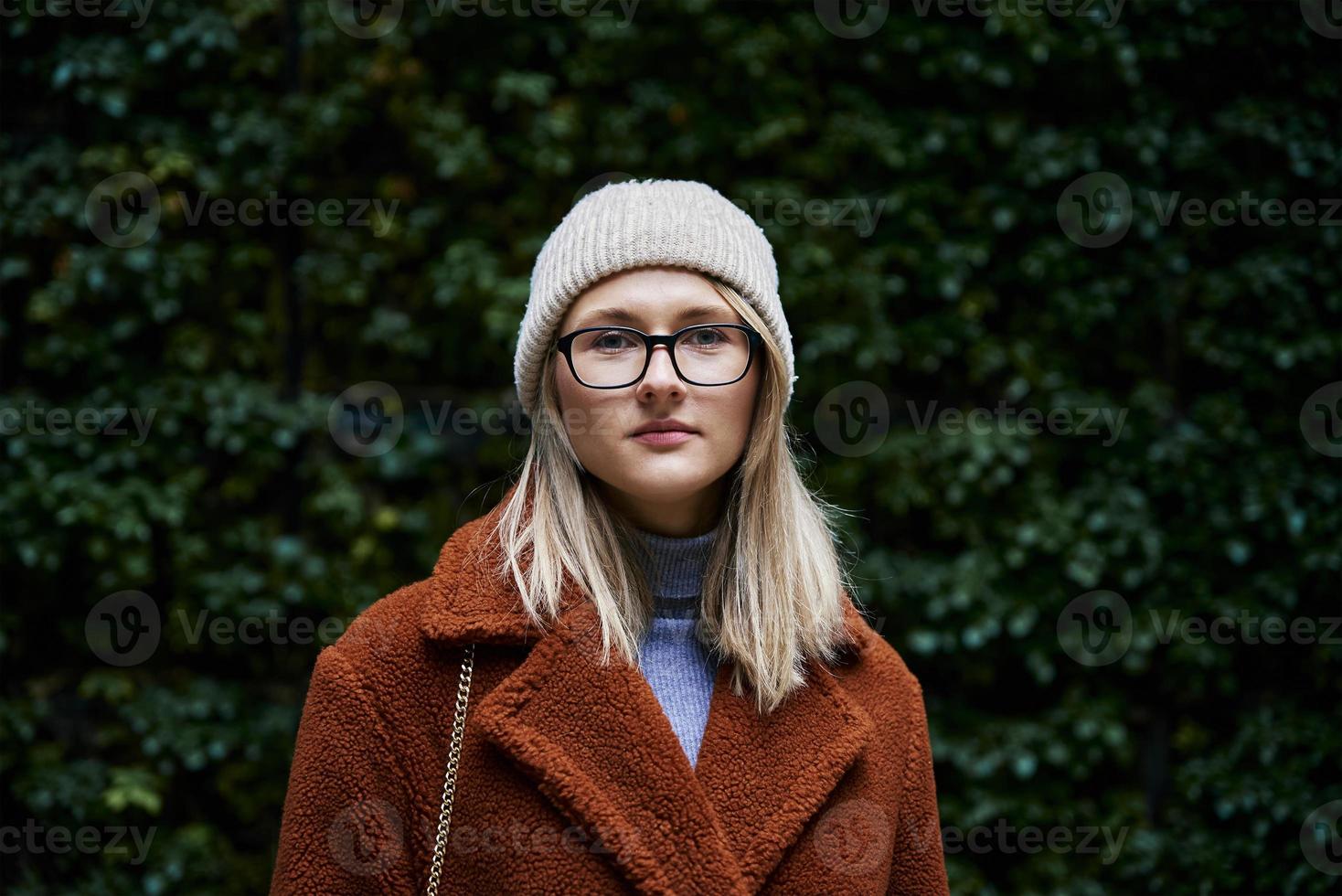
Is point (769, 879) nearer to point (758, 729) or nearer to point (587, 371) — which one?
point (758, 729)

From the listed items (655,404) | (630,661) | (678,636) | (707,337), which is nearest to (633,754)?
(630,661)

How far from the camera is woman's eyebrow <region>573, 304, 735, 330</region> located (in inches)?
59.2

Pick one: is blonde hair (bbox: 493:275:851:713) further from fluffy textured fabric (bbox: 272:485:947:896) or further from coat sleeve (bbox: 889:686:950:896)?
coat sleeve (bbox: 889:686:950:896)

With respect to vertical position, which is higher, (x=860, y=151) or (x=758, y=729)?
(x=860, y=151)

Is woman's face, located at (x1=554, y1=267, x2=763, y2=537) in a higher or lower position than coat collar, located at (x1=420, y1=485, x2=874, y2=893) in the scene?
higher

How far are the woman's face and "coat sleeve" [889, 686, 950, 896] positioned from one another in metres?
0.64

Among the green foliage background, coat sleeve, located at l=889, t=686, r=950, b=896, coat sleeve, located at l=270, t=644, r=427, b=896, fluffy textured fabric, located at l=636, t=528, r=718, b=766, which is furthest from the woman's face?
the green foliage background

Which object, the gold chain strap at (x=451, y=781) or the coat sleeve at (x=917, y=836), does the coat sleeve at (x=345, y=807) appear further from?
the coat sleeve at (x=917, y=836)

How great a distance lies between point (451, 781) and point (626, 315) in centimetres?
72

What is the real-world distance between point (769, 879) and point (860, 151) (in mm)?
2365

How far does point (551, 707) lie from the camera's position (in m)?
1.46

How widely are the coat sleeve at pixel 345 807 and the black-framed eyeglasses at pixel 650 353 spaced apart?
1.83 feet

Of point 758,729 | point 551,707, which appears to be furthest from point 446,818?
point 758,729

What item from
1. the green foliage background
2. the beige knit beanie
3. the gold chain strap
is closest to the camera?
the gold chain strap
